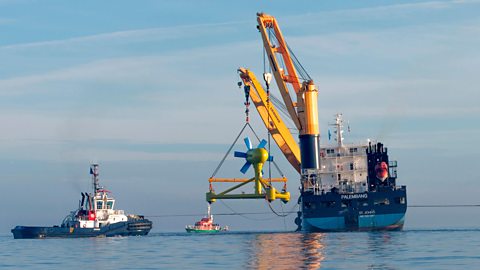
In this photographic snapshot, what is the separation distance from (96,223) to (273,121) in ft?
100

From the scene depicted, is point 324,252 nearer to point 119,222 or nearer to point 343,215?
point 343,215

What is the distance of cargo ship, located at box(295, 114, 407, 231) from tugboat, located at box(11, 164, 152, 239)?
26.0 m

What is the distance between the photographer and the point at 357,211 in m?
108

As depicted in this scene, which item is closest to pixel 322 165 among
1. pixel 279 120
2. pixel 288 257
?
pixel 279 120

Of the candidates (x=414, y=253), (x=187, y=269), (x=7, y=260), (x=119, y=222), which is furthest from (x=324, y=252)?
(x=119, y=222)

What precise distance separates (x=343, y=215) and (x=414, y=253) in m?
48.1

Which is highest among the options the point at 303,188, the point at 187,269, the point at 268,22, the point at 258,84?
the point at 268,22

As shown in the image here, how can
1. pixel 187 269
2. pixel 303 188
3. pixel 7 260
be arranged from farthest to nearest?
pixel 303 188 → pixel 7 260 → pixel 187 269

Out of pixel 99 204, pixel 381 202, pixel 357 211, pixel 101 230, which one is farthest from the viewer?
pixel 99 204

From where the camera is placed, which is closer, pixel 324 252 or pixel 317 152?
pixel 324 252

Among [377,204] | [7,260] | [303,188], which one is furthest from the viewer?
[303,188]

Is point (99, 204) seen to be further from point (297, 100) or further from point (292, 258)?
point (292, 258)

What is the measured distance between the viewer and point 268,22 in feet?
379

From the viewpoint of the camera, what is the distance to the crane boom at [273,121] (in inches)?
4737
